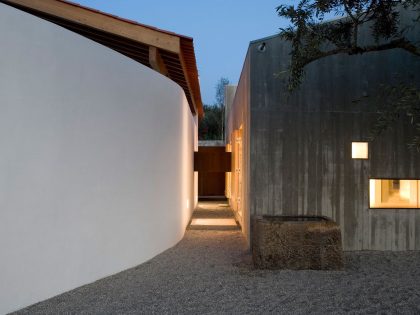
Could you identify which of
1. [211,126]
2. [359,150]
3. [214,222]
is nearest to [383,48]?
[359,150]

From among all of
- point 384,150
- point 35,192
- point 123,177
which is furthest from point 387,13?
point 35,192

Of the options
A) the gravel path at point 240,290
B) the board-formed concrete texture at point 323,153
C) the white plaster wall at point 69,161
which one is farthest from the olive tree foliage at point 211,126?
the gravel path at point 240,290

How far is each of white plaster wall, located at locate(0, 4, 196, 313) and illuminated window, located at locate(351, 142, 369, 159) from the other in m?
3.44

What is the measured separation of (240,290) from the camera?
480 cm

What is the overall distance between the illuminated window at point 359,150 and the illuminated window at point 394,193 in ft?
1.55

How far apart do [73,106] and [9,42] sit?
3.17 ft

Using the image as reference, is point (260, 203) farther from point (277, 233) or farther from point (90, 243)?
point (90, 243)

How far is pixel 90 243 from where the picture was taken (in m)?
4.83

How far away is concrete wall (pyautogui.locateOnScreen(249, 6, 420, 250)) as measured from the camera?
284 inches

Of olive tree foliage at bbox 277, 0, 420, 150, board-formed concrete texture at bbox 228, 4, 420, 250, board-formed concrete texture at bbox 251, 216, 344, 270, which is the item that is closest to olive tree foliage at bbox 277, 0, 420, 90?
olive tree foliage at bbox 277, 0, 420, 150

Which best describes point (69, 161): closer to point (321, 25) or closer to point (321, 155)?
point (321, 25)

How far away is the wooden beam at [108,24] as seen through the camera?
6.57m

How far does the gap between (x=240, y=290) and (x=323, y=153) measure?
11.0 feet

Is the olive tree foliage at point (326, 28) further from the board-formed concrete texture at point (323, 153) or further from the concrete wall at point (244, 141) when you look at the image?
the concrete wall at point (244, 141)
